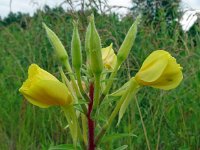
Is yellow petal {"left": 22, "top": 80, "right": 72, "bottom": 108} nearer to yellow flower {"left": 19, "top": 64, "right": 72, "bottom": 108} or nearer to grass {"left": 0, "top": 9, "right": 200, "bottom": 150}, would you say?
yellow flower {"left": 19, "top": 64, "right": 72, "bottom": 108}

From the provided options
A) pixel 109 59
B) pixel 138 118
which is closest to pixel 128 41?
pixel 109 59

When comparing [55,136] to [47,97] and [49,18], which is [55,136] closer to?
[47,97]

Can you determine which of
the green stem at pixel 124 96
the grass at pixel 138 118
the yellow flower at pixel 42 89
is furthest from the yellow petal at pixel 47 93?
the grass at pixel 138 118

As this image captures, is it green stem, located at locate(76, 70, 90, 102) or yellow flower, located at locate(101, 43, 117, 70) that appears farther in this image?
yellow flower, located at locate(101, 43, 117, 70)

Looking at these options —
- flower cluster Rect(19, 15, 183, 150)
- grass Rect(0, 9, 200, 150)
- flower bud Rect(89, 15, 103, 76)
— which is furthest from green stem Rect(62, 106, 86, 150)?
grass Rect(0, 9, 200, 150)

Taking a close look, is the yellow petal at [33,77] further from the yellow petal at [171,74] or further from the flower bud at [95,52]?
the yellow petal at [171,74]

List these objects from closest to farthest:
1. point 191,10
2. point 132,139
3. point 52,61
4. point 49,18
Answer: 1. point 132,139
2. point 191,10
3. point 52,61
4. point 49,18

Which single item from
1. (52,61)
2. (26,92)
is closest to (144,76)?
(26,92)
